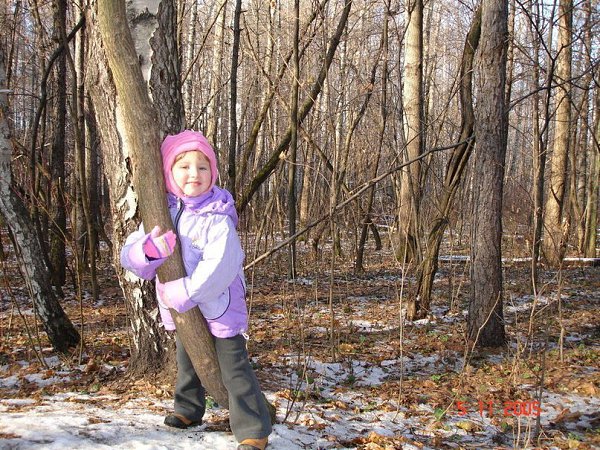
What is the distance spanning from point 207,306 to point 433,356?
3.24 meters

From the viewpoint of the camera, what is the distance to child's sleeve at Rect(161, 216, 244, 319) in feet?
6.72

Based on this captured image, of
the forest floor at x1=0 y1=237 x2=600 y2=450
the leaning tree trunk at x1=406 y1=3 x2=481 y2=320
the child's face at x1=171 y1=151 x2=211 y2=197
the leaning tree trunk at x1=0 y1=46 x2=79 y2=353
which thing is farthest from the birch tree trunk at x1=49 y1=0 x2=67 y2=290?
the child's face at x1=171 y1=151 x2=211 y2=197

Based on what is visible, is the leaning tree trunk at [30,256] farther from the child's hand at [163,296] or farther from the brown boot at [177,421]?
the child's hand at [163,296]

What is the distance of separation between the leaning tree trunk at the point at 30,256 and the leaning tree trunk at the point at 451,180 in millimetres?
3704

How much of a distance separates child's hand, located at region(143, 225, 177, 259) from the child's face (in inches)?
8.8

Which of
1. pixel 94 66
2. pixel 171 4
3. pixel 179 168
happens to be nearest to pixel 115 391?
pixel 179 168

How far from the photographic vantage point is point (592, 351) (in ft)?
15.6

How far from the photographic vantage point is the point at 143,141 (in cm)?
216

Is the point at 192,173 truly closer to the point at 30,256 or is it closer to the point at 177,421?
the point at 177,421

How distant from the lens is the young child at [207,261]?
6.79 feet

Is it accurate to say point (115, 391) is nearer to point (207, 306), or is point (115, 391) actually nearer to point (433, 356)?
point (207, 306)
